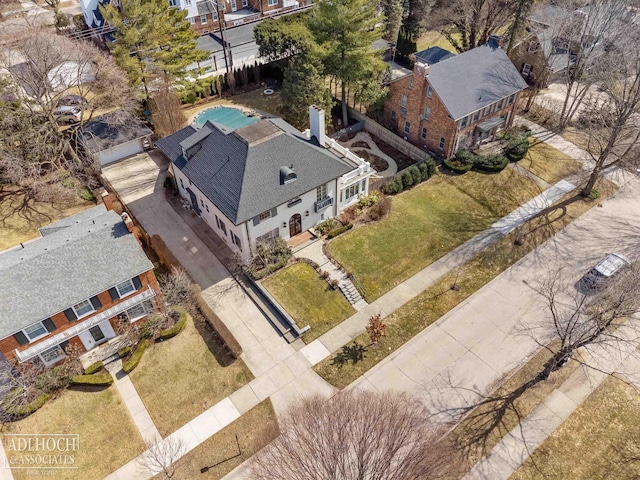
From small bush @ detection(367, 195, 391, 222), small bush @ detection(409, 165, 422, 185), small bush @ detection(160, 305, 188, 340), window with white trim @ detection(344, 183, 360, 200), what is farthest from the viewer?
small bush @ detection(409, 165, 422, 185)

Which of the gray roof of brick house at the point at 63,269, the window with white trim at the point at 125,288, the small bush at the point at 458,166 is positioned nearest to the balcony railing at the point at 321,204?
the gray roof of brick house at the point at 63,269

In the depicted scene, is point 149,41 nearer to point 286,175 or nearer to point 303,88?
point 303,88

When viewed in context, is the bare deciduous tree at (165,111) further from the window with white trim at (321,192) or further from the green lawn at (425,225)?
the green lawn at (425,225)

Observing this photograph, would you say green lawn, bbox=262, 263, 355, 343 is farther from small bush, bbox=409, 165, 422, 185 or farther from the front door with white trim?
small bush, bbox=409, 165, 422, 185

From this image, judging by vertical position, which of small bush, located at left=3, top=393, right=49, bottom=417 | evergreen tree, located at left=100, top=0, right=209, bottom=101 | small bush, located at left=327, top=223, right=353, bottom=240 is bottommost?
A: small bush, located at left=3, top=393, right=49, bottom=417

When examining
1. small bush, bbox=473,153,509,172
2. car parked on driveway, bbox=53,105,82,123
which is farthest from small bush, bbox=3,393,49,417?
small bush, bbox=473,153,509,172

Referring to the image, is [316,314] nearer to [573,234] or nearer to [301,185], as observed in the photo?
[301,185]

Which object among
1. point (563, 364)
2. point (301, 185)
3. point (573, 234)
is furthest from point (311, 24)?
point (563, 364)
